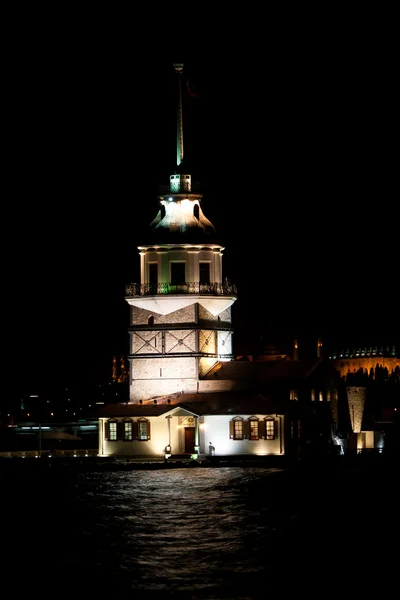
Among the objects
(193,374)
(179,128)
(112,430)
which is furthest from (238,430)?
(179,128)

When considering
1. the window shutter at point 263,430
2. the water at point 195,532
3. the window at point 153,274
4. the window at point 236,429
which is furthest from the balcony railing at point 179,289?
the water at point 195,532

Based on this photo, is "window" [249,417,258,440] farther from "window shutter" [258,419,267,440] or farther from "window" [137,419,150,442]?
"window" [137,419,150,442]

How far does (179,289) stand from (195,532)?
103ft

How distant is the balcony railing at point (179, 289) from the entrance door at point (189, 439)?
7.22 m

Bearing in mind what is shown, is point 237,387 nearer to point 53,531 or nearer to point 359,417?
point 359,417

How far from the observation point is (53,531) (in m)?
71.3

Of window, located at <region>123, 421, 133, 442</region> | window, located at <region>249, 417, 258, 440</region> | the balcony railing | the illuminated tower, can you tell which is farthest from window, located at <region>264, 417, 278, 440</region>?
the balcony railing

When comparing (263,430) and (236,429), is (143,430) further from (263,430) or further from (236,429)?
(263,430)

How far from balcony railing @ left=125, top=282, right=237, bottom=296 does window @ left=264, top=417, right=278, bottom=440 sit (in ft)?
26.9

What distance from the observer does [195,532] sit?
68.1 metres

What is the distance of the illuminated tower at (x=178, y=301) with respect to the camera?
9794cm

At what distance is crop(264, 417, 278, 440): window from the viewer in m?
93.8

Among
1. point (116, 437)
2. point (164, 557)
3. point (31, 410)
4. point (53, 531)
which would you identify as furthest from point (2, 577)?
point (31, 410)

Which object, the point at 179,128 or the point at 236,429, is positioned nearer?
the point at 236,429
